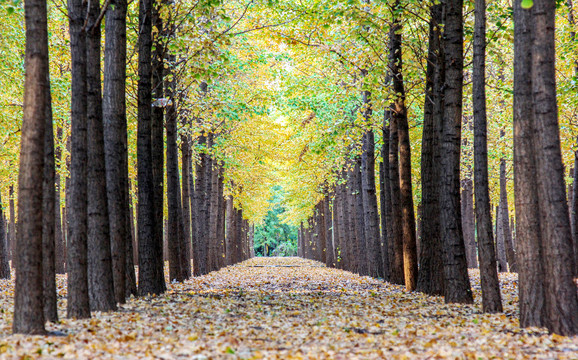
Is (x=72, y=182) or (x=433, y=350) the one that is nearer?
(x=433, y=350)

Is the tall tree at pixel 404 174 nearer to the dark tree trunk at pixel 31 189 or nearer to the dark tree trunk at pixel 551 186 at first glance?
the dark tree trunk at pixel 551 186

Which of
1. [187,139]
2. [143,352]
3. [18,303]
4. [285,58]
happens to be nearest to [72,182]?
[18,303]

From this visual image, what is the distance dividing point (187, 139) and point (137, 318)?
12.6m

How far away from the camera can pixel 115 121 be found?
1059cm

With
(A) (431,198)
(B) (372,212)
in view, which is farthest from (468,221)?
(A) (431,198)

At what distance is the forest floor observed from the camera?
6.09m

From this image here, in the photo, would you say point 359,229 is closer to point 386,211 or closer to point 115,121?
point 386,211

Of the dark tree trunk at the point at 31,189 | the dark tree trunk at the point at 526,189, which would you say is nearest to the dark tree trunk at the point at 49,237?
the dark tree trunk at the point at 31,189

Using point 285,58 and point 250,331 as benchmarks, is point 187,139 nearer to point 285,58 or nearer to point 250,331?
point 285,58

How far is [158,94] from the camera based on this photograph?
1479 centimetres

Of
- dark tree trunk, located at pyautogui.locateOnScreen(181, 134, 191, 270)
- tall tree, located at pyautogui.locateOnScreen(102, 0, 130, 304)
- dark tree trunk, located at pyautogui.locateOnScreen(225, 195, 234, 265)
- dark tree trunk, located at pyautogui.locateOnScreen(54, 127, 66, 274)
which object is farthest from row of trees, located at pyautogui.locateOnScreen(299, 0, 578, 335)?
dark tree trunk, located at pyautogui.locateOnScreen(225, 195, 234, 265)

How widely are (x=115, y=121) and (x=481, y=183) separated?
701 centimetres

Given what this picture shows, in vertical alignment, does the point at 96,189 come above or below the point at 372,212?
above

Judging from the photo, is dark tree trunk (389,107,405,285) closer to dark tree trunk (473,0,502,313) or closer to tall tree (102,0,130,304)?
dark tree trunk (473,0,502,313)
